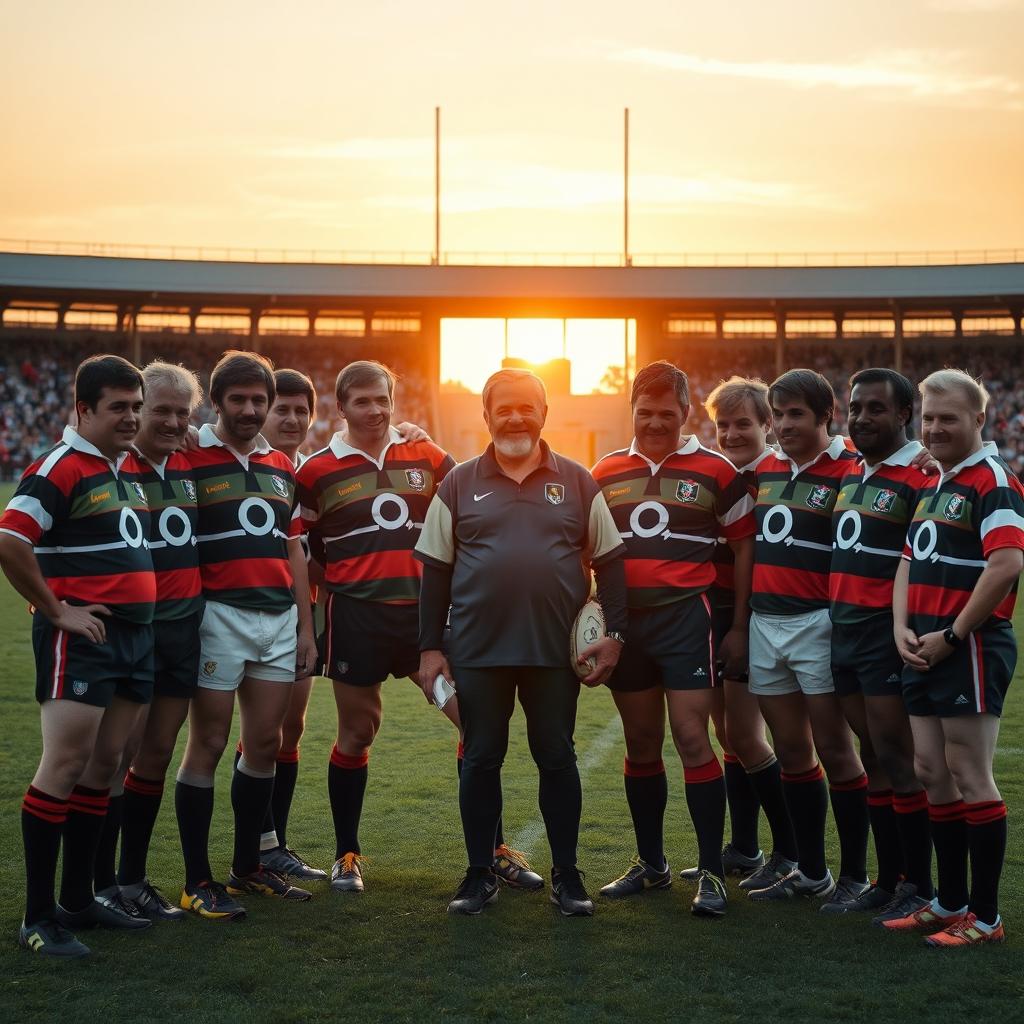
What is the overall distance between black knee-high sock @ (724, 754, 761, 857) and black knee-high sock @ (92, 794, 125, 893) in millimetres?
2458

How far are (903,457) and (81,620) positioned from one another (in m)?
2.91

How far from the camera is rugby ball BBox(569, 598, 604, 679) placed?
14.7 ft

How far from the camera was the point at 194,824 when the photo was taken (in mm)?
4637

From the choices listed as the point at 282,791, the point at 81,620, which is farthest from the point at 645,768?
the point at 81,620

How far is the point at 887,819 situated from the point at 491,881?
4.94 feet

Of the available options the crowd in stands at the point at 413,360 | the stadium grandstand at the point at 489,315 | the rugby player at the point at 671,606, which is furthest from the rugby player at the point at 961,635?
the crowd in stands at the point at 413,360

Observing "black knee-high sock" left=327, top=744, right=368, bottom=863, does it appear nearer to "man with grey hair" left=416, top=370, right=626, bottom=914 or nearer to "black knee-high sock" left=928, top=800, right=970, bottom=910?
"man with grey hair" left=416, top=370, right=626, bottom=914

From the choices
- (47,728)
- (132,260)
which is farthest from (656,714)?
(132,260)

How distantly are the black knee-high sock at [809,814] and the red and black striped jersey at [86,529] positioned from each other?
2.50 metres

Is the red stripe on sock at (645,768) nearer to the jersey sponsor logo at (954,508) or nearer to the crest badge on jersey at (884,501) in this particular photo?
the crest badge on jersey at (884,501)

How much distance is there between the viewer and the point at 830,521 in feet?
15.3

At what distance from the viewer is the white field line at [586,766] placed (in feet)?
18.3

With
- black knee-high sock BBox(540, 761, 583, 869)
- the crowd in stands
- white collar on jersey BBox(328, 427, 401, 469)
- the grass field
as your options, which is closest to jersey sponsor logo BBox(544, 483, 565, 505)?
A: white collar on jersey BBox(328, 427, 401, 469)

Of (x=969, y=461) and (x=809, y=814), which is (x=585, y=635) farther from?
(x=969, y=461)
